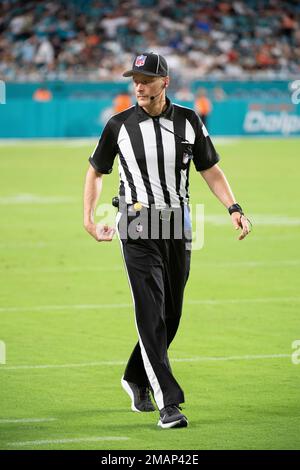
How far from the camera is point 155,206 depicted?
6168 mm

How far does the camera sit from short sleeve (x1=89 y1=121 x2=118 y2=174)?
246 inches

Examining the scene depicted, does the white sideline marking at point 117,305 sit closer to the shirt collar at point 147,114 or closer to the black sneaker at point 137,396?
the black sneaker at point 137,396

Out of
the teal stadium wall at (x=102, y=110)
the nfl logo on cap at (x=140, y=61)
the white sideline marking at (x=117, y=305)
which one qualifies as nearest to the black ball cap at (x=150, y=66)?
the nfl logo on cap at (x=140, y=61)

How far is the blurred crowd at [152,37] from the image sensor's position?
3684 cm

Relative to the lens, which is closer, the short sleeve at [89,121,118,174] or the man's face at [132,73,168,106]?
the man's face at [132,73,168,106]

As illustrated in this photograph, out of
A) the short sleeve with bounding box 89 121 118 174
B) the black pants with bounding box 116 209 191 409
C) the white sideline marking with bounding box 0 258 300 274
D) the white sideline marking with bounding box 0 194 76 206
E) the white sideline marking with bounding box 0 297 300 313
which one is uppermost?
the short sleeve with bounding box 89 121 118 174

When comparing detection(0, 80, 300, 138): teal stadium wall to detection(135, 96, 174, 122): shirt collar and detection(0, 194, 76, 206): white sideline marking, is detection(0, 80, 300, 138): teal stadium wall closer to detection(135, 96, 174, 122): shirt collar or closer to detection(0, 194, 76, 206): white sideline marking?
detection(0, 194, 76, 206): white sideline marking

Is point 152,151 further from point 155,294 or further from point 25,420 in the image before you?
point 25,420

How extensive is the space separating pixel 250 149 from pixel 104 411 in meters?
23.9

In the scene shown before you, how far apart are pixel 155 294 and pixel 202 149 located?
35.0 inches

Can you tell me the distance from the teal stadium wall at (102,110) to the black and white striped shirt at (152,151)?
26.5 meters

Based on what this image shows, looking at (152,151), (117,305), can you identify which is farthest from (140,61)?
(117,305)

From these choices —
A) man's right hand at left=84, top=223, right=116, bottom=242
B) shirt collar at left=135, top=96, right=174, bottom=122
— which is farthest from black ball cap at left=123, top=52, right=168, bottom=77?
man's right hand at left=84, top=223, right=116, bottom=242
